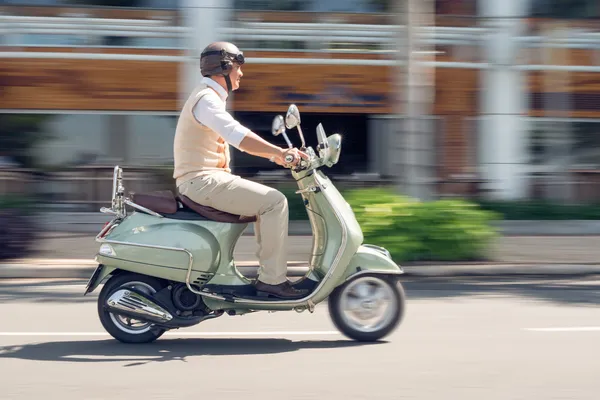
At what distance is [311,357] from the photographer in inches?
215

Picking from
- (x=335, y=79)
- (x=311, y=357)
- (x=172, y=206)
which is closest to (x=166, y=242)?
(x=172, y=206)

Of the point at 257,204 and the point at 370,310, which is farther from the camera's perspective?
the point at 370,310

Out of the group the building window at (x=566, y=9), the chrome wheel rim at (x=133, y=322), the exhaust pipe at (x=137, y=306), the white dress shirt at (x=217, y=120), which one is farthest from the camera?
the building window at (x=566, y=9)

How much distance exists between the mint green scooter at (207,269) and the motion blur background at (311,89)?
964cm

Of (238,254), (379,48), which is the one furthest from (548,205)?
(238,254)

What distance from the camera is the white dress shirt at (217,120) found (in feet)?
17.9

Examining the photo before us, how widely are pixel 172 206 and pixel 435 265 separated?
4.33 metres

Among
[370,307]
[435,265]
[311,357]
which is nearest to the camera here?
[311,357]

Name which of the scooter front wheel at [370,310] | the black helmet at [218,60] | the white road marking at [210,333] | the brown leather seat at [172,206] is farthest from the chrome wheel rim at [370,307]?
the black helmet at [218,60]

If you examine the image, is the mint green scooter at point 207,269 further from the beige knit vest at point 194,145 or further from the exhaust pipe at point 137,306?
the beige knit vest at point 194,145

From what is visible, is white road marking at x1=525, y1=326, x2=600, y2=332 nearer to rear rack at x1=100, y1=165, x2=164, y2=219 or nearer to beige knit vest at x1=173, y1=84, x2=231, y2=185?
beige knit vest at x1=173, y1=84, x2=231, y2=185

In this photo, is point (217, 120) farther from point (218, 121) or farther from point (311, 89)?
point (311, 89)

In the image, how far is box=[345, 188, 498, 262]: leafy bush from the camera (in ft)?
30.9

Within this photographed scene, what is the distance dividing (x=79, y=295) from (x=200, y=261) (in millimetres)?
2886
